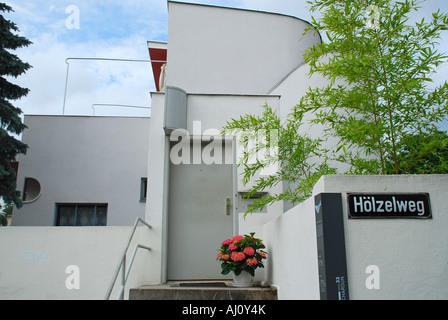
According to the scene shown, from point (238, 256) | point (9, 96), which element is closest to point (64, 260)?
point (238, 256)

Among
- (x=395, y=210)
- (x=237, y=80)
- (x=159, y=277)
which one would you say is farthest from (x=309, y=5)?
(x=237, y=80)

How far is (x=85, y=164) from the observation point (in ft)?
34.4

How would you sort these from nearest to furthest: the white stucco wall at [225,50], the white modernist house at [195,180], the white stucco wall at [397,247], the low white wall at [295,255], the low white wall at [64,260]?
the white stucco wall at [397,247]
the low white wall at [295,255]
the low white wall at [64,260]
the white modernist house at [195,180]
the white stucco wall at [225,50]

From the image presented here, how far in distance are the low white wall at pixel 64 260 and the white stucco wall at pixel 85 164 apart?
5.23m

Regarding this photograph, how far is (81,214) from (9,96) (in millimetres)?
3622

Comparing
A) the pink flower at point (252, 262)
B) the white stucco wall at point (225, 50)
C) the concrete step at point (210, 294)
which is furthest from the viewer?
the white stucco wall at point (225, 50)

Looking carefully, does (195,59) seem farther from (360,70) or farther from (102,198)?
(360,70)

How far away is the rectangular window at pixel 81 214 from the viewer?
1041 cm

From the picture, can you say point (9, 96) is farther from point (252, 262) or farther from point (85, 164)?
point (252, 262)

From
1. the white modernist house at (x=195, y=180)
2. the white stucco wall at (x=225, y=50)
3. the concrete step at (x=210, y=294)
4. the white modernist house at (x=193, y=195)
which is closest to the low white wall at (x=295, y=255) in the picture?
the white modernist house at (x=193, y=195)

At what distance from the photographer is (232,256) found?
168 inches

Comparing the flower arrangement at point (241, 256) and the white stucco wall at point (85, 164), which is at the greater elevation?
the white stucco wall at point (85, 164)

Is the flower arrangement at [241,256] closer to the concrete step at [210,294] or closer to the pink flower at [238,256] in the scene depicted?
the pink flower at [238,256]
